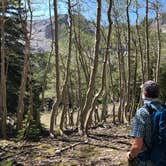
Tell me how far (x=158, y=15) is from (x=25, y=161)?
65.5 ft

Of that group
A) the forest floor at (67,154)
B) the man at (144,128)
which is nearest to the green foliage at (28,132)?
the forest floor at (67,154)

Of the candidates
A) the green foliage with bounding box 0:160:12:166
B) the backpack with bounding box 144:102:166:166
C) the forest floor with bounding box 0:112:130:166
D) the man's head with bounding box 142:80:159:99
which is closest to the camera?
the backpack with bounding box 144:102:166:166

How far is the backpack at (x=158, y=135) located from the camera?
205 inches

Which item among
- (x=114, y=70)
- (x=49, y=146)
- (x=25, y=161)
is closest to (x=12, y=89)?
(x=49, y=146)

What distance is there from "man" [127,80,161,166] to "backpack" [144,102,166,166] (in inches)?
1.7

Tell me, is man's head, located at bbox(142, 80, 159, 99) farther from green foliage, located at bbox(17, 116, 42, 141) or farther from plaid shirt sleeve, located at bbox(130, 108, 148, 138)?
green foliage, located at bbox(17, 116, 42, 141)

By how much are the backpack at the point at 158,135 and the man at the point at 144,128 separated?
0.14 ft

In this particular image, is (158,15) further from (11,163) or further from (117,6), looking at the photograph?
(11,163)

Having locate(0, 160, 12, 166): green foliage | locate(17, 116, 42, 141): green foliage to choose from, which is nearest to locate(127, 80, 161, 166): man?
locate(0, 160, 12, 166): green foliage

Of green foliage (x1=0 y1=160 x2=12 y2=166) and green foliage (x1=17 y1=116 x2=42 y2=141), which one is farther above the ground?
green foliage (x1=17 y1=116 x2=42 y2=141)

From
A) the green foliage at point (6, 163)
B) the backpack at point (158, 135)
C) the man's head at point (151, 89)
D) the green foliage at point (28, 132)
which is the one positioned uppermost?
the man's head at point (151, 89)

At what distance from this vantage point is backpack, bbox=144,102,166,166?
5.22m

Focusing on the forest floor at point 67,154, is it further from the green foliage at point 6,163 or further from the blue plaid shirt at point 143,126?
the blue plaid shirt at point 143,126

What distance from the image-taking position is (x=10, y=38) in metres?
25.6
